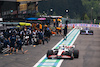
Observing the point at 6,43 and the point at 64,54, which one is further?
the point at 6,43

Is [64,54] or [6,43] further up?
[6,43]

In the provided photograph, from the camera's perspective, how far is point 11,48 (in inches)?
875

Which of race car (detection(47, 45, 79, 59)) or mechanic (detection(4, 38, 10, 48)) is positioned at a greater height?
mechanic (detection(4, 38, 10, 48))

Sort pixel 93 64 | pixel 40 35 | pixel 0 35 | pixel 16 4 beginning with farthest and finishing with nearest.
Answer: pixel 16 4 → pixel 40 35 → pixel 0 35 → pixel 93 64

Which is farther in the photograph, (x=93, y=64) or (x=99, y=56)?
(x=99, y=56)

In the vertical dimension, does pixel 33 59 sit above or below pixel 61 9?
below

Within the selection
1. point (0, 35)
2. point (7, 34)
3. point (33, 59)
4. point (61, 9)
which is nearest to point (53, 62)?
point (33, 59)

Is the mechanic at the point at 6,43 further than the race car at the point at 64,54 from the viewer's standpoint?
Yes

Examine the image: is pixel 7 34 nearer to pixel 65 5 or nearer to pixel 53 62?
pixel 53 62

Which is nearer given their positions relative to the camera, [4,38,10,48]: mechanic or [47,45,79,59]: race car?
[47,45,79,59]: race car

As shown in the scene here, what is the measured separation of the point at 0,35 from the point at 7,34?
9.66ft

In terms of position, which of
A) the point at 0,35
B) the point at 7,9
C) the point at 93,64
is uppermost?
the point at 7,9

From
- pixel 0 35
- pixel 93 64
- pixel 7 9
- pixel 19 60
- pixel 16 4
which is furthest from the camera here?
pixel 16 4

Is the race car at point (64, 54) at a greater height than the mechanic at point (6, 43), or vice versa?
the mechanic at point (6, 43)
